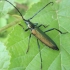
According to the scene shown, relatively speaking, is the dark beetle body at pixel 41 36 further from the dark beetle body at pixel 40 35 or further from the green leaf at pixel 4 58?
the green leaf at pixel 4 58

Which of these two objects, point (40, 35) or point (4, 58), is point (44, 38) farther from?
point (4, 58)

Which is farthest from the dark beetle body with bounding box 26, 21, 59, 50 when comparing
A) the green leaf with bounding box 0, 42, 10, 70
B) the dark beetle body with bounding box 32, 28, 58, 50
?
the green leaf with bounding box 0, 42, 10, 70

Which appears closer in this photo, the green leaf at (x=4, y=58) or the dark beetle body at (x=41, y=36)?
the green leaf at (x=4, y=58)

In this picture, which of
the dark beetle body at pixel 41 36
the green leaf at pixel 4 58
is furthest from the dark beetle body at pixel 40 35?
the green leaf at pixel 4 58

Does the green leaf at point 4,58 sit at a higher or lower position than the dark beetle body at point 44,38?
higher

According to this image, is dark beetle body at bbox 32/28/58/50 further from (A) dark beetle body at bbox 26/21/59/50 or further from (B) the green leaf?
(B) the green leaf

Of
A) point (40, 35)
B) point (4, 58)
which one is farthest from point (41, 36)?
point (4, 58)

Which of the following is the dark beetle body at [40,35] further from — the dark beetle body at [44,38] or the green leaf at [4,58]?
the green leaf at [4,58]

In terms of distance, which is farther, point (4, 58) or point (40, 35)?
point (40, 35)

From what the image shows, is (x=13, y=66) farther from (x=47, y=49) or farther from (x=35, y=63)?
(x=47, y=49)

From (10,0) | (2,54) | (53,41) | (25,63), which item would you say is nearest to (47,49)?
(53,41)

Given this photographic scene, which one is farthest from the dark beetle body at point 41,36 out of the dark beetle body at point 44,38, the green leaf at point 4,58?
the green leaf at point 4,58
